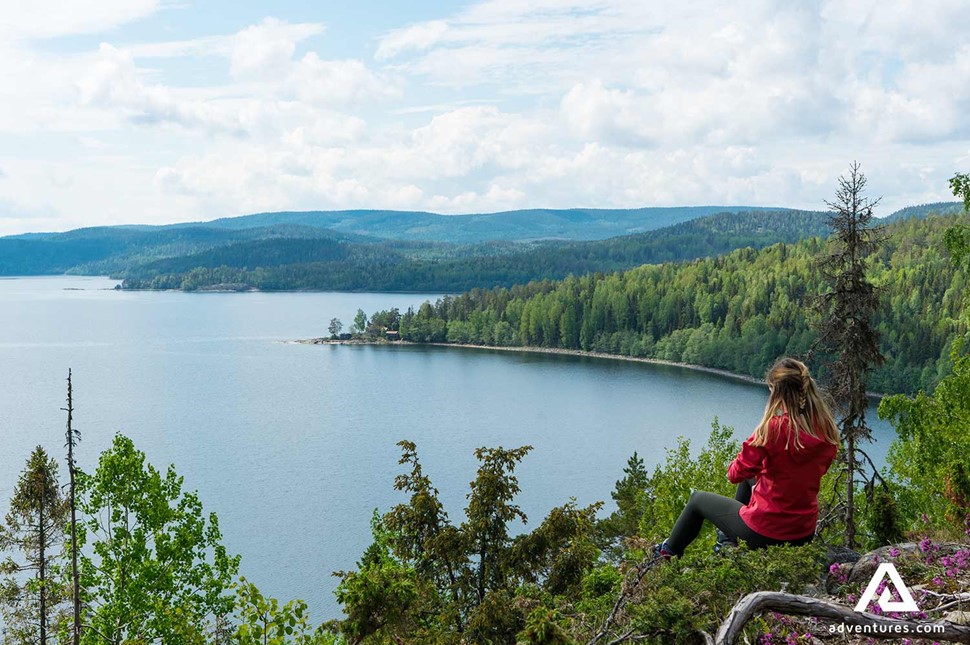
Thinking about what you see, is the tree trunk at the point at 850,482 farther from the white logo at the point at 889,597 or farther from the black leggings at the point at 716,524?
the white logo at the point at 889,597

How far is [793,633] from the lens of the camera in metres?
4.31

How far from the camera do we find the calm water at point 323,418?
37.3m

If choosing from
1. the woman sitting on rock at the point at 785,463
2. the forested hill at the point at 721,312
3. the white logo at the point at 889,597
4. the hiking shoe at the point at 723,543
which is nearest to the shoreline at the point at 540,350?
the forested hill at the point at 721,312

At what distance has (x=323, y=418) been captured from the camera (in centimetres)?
5916

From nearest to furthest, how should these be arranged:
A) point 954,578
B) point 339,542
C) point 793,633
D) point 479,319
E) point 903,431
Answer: point 793,633, point 954,578, point 903,431, point 339,542, point 479,319

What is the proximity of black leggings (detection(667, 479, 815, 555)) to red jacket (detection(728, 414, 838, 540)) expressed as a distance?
0.04 m

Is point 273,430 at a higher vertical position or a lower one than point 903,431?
lower

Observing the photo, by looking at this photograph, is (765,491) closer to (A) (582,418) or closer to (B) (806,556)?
(B) (806,556)

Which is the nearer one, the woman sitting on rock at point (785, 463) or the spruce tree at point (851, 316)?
the woman sitting on rock at point (785, 463)

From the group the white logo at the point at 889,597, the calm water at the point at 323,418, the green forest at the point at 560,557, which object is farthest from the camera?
the calm water at the point at 323,418

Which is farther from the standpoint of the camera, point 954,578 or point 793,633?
point 954,578

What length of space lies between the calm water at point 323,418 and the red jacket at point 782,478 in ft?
79.5

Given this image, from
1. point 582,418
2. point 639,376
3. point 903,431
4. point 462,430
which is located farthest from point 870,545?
point 639,376

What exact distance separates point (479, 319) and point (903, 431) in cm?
9933
